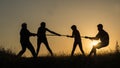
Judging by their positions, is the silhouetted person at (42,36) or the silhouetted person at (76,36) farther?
the silhouetted person at (76,36)

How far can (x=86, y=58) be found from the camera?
22.8m

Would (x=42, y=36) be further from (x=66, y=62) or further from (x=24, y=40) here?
(x=66, y=62)

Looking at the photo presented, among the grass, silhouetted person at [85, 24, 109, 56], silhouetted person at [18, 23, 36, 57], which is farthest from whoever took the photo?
silhouetted person at [18, 23, 36, 57]

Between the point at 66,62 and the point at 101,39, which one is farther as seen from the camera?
the point at 101,39

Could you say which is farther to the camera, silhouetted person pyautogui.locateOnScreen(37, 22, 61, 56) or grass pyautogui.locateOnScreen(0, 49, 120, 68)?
silhouetted person pyautogui.locateOnScreen(37, 22, 61, 56)

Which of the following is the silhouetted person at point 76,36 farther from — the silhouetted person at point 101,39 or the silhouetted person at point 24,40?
the silhouetted person at point 24,40

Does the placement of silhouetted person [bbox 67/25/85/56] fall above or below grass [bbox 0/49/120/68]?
above

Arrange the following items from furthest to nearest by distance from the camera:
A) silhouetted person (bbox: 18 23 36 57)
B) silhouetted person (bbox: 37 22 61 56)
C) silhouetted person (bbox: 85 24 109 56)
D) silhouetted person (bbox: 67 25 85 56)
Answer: silhouetted person (bbox: 67 25 85 56), silhouetted person (bbox: 37 22 61 56), silhouetted person (bbox: 18 23 36 57), silhouetted person (bbox: 85 24 109 56)

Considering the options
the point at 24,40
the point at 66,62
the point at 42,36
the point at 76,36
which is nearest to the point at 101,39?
the point at 76,36

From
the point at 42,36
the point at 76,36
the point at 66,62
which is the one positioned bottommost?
the point at 66,62

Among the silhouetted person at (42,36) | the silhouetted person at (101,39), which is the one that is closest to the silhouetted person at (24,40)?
the silhouetted person at (42,36)

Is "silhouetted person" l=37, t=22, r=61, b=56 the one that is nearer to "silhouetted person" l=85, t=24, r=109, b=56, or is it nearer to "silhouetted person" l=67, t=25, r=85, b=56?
"silhouetted person" l=67, t=25, r=85, b=56

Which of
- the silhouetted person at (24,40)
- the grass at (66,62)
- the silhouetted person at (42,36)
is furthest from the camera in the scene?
the silhouetted person at (42,36)

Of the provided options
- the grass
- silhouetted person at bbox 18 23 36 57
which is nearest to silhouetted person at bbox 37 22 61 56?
silhouetted person at bbox 18 23 36 57
